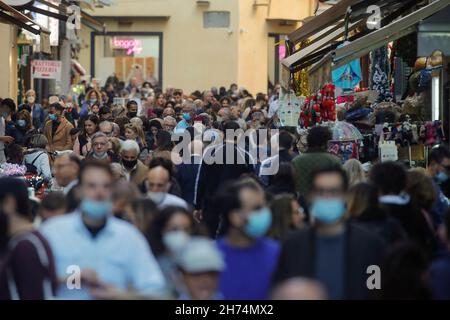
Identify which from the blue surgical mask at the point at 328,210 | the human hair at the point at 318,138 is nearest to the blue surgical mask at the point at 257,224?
the blue surgical mask at the point at 328,210

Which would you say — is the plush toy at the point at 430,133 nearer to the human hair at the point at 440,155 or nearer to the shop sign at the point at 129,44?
the human hair at the point at 440,155

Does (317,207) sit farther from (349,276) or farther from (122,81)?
(122,81)

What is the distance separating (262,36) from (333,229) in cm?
3969

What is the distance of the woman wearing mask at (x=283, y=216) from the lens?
9.77 meters

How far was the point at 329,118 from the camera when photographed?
1823 centimetres

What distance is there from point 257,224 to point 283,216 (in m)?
1.79

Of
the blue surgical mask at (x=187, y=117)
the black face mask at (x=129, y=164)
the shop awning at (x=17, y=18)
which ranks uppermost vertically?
the shop awning at (x=17, y=18)

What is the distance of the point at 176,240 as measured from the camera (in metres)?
8.27

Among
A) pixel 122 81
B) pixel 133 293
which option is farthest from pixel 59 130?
pixel 122 81

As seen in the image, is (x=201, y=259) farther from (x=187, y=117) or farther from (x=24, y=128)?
(x=24, y=128)

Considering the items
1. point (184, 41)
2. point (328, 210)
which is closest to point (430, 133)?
point (328, 210)

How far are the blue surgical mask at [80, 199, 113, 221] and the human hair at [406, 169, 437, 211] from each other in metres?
3.15

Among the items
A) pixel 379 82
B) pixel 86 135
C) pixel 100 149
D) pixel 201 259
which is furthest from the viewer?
pixel 379 82

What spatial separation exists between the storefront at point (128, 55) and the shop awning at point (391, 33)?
30.7m
